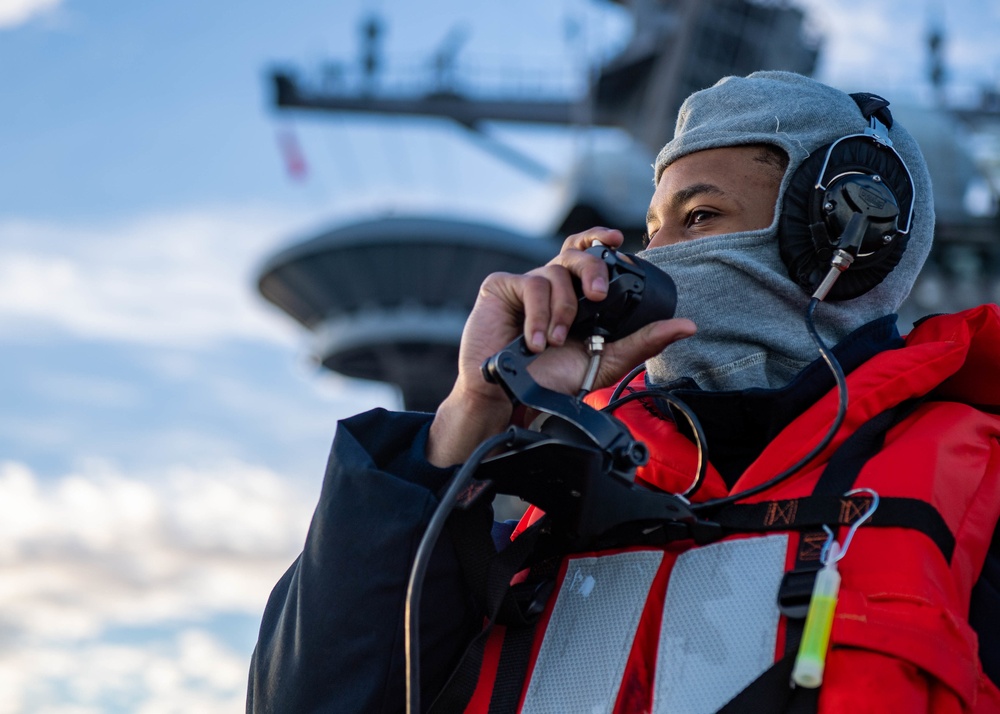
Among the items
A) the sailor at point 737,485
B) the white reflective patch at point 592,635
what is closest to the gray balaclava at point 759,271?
the sailor at point 737,485

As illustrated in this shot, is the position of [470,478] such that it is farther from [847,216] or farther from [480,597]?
[847,216]

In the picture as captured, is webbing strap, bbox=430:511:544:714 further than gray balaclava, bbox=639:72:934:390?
No

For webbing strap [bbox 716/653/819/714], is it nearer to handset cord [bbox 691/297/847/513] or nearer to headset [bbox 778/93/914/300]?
handset cord [bbox 691/297/847/513]

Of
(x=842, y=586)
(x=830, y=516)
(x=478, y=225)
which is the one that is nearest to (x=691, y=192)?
(x=830, y=516)

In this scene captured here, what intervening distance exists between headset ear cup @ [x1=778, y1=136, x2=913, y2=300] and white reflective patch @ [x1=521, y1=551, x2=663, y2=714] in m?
0.70

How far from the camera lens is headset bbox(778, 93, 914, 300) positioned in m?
2.36

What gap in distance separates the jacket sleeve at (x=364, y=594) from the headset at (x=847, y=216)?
865 mm

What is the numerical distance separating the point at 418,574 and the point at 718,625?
517 mm

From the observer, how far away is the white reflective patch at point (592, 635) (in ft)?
6.73

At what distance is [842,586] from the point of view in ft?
6.24

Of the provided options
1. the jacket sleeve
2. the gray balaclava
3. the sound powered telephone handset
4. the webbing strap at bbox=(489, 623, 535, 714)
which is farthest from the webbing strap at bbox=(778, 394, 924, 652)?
the jacket sleeve

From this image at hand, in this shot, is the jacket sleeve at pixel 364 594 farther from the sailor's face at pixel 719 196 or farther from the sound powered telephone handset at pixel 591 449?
the sailor's face at pixel 719 196

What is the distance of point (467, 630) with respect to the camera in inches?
88.4

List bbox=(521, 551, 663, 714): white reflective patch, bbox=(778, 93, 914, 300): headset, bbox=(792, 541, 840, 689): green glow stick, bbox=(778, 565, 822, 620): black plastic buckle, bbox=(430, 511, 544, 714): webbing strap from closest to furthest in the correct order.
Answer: bbox=(792, 541, 840, 689): green glow stick, bbox=(778, 565, 822, 620): black plastic buckle, bbox=(521, 551, 663, 714): white reflective patch, bbox=(430, 511, 544, 714): webbing strap, bbox=(778, 93, 914, 300): headset
